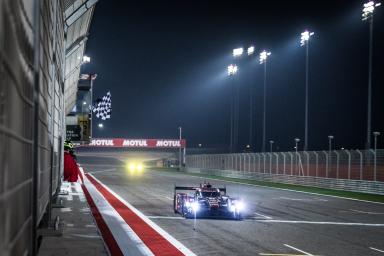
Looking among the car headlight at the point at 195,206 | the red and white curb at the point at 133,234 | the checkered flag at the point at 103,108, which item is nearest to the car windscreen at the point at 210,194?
the car headlight at the point at 195,206

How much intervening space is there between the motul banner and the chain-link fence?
41221mm

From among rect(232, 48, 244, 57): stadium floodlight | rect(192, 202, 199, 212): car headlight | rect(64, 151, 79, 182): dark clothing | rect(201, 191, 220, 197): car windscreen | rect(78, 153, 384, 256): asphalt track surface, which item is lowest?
rect(78, 153, 384, 256): asphalt track surface

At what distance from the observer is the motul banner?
99.4 metres

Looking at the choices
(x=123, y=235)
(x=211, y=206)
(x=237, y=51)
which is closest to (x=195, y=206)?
(x=211, y=206)

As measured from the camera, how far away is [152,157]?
110125mm

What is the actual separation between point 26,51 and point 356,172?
32129 mm

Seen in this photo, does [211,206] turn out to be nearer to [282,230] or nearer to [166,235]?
[282,230]

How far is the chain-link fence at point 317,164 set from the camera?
3234cm

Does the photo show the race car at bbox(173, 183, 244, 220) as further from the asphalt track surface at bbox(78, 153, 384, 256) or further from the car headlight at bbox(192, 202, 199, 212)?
the asphalt track surface at bbox(78, 153, 384, 256)

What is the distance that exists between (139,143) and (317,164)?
219ft

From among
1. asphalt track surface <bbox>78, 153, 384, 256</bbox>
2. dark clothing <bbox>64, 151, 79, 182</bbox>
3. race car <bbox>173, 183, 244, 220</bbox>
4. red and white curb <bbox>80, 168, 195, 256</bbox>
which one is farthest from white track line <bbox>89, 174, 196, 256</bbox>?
dark clothing <bbox>64, 151, 79, 182</bbox>

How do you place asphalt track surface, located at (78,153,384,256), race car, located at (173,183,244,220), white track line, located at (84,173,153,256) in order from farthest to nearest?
race car, located at (173,183,244,220), asphalt track surface, located at (78,153,384,256), white track line, located at (84,173,153,256)

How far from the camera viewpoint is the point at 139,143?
338 feet

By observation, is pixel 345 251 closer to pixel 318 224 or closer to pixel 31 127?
pixel 318 224
